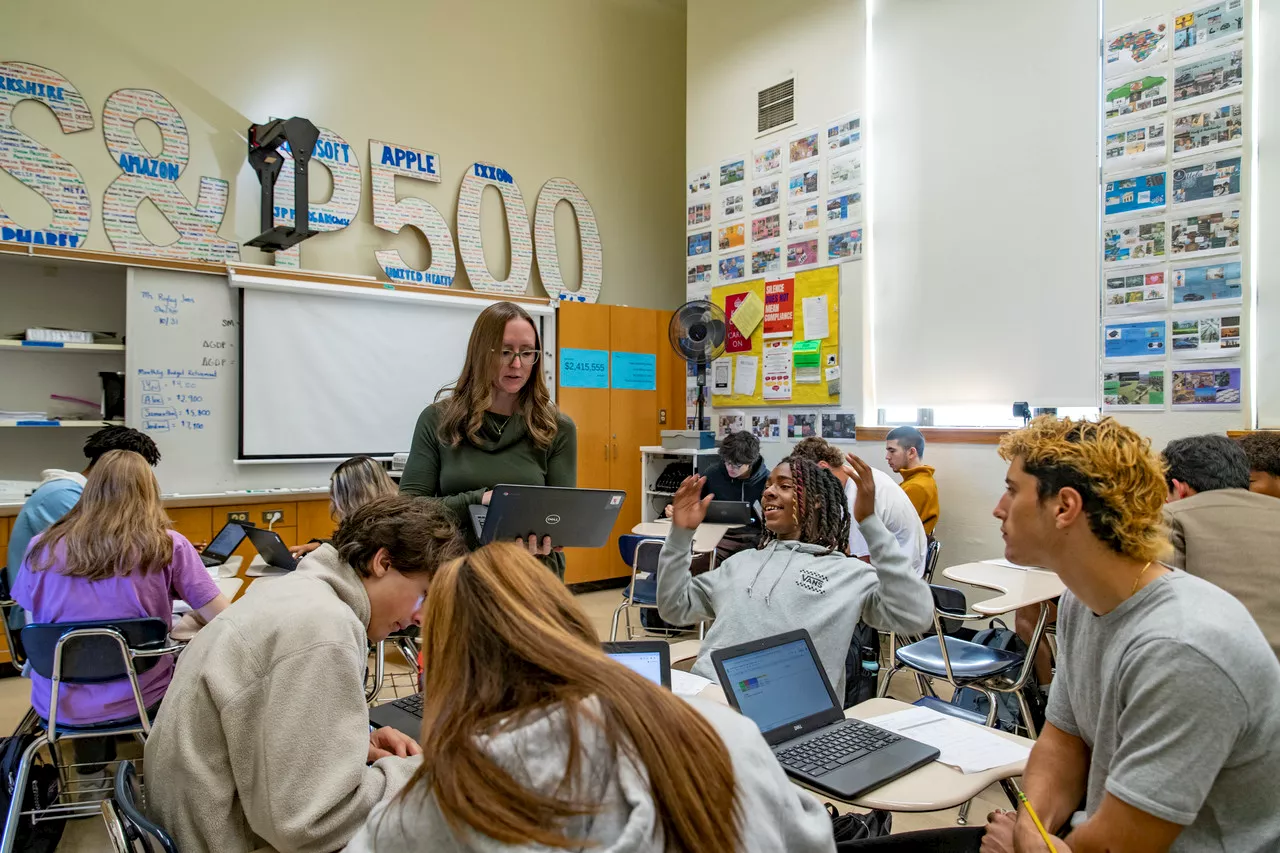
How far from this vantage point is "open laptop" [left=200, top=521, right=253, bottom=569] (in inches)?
144

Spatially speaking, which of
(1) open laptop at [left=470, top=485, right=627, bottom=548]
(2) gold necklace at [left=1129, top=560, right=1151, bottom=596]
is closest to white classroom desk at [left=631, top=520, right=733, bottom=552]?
(1) open laptop at [left=470, top=485, right=627, bottom=548]

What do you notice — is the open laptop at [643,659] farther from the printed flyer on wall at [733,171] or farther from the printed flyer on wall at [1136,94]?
the printed flyer on wall at [733,171]

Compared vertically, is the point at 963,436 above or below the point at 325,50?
below

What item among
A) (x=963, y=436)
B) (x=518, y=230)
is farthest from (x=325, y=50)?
(x=963, y=436)

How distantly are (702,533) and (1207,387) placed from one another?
8.48 ft

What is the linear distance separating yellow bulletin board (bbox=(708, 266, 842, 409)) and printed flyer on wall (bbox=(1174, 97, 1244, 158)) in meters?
2.08

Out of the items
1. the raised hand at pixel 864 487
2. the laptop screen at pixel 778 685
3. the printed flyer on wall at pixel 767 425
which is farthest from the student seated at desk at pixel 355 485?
the printed flyer on wall at pixel 767 425

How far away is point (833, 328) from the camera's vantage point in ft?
18.6

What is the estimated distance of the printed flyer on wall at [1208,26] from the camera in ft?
12.8

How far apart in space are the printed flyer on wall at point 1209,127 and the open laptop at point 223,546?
4.83m

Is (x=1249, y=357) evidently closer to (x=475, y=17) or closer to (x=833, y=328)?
(x=833, y=328)

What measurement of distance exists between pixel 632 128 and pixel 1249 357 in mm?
5308

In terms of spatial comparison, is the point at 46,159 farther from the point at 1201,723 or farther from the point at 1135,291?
the point at 1135,291

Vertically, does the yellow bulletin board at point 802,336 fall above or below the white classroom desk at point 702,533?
above
